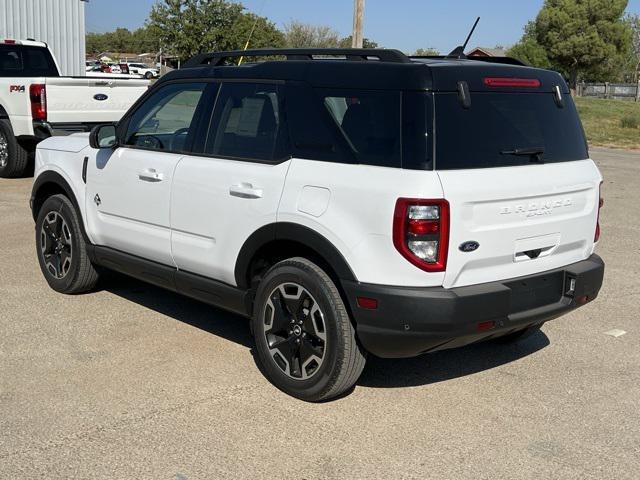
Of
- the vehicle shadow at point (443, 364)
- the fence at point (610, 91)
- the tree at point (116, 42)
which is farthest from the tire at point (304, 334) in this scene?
the tree at point (116, 42)

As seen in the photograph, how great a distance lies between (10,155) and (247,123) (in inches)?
337

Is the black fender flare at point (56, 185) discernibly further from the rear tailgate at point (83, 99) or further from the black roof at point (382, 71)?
the rear tailgate at point (83, 99)

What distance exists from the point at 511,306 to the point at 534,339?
1.63 metres

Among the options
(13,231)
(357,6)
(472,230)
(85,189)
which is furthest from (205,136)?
(357,6)

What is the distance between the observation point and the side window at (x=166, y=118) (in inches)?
204

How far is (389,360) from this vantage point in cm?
514

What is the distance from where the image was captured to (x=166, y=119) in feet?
18.3

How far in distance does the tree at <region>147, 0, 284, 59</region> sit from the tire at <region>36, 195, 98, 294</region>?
3389 cm

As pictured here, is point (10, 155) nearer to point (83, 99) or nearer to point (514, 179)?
point (83, 99)

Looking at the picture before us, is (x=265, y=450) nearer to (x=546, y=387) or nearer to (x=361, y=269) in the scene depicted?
(x=361, y=269)

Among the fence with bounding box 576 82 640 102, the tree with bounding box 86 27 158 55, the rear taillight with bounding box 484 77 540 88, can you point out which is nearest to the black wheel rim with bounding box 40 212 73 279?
the rear taillight with bounding box 484 77 540 88

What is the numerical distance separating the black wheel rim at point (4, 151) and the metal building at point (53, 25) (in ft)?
40.6

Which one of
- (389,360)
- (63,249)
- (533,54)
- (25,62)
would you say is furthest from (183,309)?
(533,54)

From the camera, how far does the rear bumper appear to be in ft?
12.7
